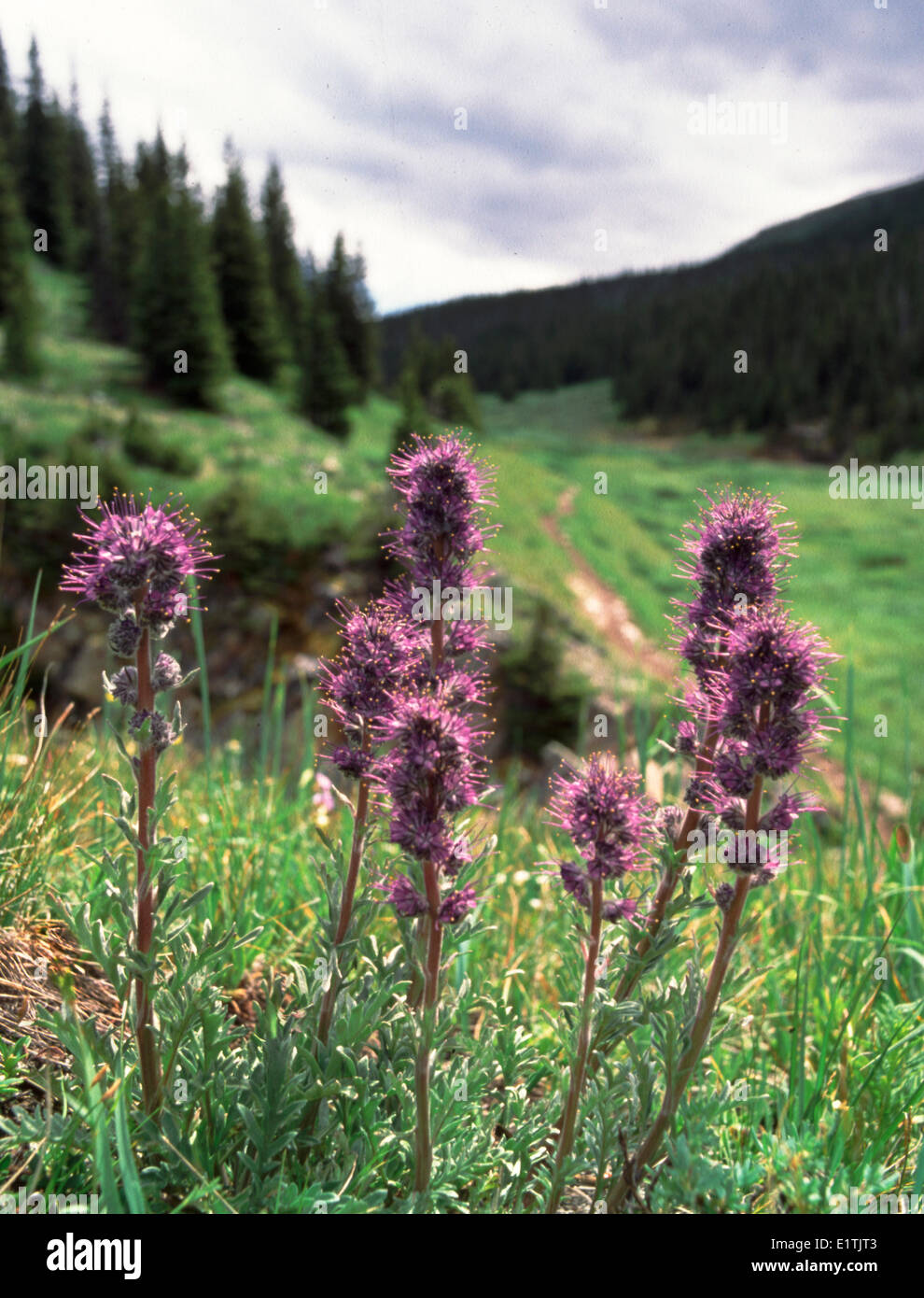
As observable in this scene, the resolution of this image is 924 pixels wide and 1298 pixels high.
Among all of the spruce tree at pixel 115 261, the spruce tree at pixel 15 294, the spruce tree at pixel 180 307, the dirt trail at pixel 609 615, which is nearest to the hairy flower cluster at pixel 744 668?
the dirt trail at pixel 609 615

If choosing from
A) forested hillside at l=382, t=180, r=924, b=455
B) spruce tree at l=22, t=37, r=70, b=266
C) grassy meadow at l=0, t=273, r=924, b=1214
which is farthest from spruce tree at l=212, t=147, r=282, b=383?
grassy meadow at l=0, t=273, r=924, b=1214

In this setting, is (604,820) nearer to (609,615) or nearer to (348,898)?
(348,898)

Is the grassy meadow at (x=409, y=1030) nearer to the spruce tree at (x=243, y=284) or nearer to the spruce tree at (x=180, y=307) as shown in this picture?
the spruce tree at (x=180, y=307)

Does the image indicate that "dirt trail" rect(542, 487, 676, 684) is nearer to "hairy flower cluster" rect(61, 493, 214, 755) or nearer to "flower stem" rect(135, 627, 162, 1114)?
"flower stem" rect(135, 627, 162, 1114)

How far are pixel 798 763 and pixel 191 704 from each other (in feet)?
75.6

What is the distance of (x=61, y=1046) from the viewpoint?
10.6ft

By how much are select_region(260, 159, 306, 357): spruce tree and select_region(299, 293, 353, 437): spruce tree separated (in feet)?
67.9

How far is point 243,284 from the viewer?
2082 inches

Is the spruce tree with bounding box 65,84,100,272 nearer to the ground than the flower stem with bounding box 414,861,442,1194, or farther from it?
farther from it

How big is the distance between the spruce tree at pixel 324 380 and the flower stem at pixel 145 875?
154ft

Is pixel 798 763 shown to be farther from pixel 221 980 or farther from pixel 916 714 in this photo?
pixel 916 714

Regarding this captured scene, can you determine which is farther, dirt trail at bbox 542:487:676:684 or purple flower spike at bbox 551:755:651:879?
dirt trail at bbox 542:487:676:684

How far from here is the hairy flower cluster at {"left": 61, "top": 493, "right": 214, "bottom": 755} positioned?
2385mm

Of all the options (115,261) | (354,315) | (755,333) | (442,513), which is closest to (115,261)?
(115,261)
